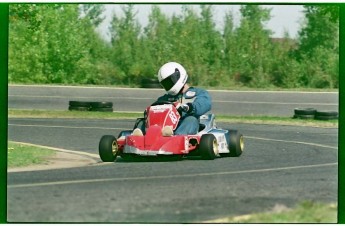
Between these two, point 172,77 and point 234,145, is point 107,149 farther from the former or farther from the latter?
point 234,145

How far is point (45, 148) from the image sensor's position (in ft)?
49.5

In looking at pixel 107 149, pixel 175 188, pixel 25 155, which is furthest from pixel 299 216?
pixel 25 155

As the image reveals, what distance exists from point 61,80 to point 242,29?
4.84 metres

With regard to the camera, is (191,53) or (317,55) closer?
(317,55)

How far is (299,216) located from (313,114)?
A: 41.3 ft

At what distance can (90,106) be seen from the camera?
23094mm

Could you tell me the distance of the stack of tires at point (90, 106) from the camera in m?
22.8

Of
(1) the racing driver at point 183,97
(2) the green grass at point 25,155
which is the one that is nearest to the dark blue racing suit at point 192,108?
(1) the racing driver at point 183,97

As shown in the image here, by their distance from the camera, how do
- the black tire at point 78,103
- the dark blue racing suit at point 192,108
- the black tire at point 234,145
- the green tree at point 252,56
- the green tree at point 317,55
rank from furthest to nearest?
1. the green tree at point 252,56
2. the black tire at point 78,103
3. the green tree at point 317,55
4. the black tire at point 234,145
5. the dark blue racing suit at point 192,108

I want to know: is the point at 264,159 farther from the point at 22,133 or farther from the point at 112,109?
the point at 112,109

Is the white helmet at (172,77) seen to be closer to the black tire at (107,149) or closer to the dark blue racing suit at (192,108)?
the dark blue racing suit at (192,108)

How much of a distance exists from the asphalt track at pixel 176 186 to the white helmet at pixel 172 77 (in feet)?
4.01

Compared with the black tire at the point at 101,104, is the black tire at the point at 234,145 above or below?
below

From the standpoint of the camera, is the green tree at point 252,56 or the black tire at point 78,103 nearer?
the black tire at point 78,103
